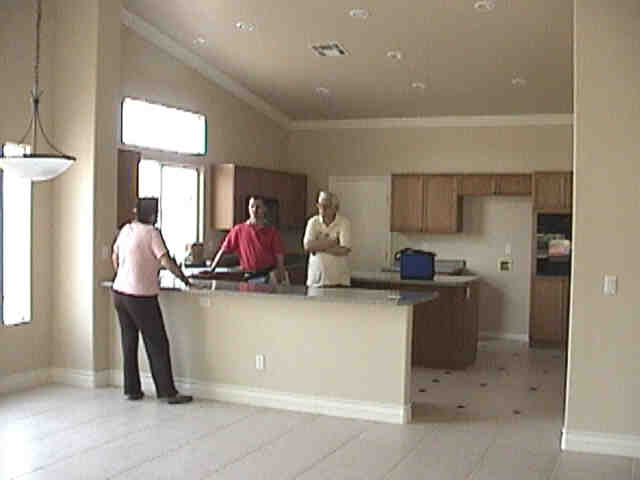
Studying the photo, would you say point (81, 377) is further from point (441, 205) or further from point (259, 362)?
point (441, 205)

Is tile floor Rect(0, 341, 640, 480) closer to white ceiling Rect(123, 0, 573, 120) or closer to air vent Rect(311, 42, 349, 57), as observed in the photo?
white ceiling Rect(123, 0, 573, 120)

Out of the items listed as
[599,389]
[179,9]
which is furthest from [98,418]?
[179,9]

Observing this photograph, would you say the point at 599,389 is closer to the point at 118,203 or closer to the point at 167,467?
the point at 167,467

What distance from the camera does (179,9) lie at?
7148mm

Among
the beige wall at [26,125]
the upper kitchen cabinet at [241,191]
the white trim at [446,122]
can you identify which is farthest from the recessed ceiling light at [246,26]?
the white trim at [446,122]

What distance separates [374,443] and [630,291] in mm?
1851

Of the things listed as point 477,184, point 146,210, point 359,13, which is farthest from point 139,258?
point 477,184

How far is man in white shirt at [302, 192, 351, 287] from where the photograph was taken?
6277mm

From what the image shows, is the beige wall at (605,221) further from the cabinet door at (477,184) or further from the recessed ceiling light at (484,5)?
the cabinet door at (477,184)

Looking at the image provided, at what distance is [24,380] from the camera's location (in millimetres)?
6266

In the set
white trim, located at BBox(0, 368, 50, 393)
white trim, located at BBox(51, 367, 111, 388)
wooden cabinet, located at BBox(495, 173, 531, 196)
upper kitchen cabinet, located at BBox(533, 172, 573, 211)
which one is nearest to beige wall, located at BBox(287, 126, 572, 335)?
wooden cabinet, located at BBox(495, 173, 531, 196)

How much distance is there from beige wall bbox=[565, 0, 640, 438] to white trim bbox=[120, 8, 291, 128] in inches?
162

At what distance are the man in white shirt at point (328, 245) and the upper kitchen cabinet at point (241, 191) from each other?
258 centimetres

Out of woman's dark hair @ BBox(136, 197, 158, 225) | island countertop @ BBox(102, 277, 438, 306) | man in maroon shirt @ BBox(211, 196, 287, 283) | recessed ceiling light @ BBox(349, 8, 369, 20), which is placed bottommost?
island countertop @ BBox(102, 277, 438, 306)
